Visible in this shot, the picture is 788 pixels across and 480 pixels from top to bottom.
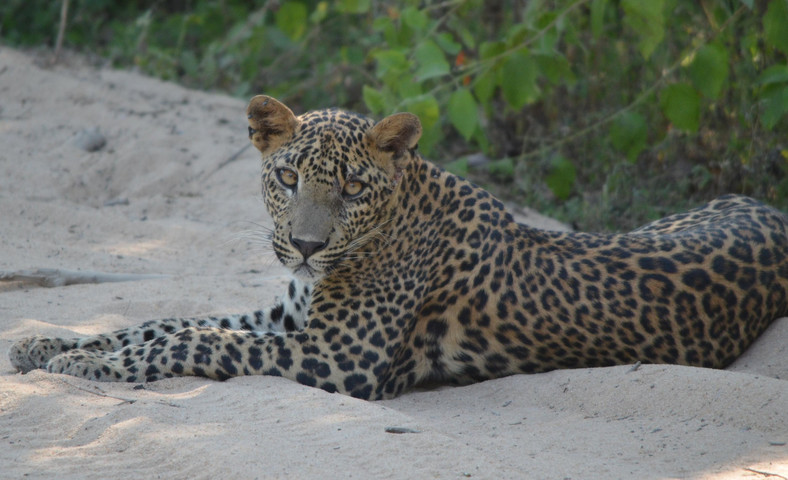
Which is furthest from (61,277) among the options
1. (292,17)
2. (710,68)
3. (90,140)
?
(292,17)

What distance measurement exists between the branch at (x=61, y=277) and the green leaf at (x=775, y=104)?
5191 mm

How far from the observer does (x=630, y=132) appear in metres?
9.17

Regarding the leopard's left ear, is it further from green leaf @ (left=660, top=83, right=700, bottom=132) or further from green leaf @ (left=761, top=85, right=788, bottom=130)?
green leaf @ (left=660, top=83, right=700, bottom=132)

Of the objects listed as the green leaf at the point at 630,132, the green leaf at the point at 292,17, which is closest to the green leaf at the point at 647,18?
the green leaf at the point at 630,132

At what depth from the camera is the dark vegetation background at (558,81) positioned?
8398mm

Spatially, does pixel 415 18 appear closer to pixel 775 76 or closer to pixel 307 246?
pixel 775 76

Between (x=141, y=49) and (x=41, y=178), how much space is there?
4963mm

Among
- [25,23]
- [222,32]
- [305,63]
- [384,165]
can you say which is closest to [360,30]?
[305,63]

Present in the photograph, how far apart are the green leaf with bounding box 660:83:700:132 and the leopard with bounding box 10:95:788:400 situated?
9.21 ft

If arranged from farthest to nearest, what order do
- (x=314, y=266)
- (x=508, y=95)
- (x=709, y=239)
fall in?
(x=508, y=95), (x=709, y=239), (x=314, y=266)

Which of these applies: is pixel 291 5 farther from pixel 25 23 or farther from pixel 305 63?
pixel 25 23

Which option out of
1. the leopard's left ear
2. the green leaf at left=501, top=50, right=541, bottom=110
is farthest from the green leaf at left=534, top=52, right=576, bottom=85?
the leopard's left ear

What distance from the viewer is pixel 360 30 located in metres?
14.2

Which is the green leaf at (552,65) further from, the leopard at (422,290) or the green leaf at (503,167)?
the leopard at (422,290)
